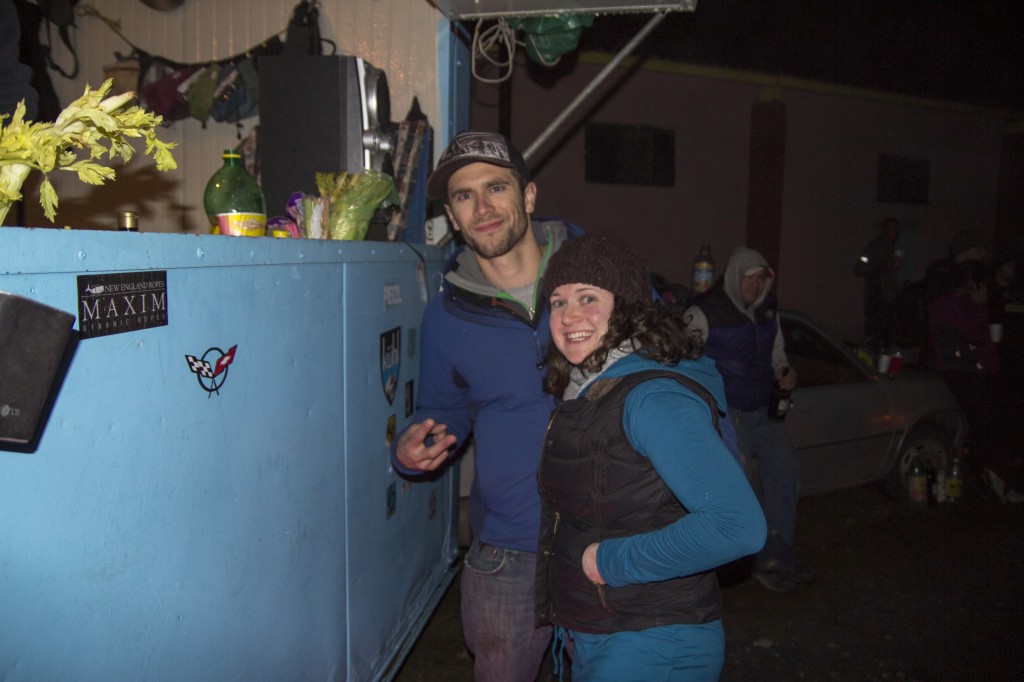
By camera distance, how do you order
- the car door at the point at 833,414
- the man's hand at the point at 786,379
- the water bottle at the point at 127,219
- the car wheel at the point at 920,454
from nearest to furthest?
the water bottle at the point at 127,219, the man's hand at the point at 786,379, the car door at the point at 833,414, the car wheel at the point at 920,454

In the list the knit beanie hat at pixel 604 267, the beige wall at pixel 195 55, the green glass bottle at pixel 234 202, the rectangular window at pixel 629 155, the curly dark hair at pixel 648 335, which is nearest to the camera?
the curly dark hair at pixel 648 335

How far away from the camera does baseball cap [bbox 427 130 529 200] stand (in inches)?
96.0

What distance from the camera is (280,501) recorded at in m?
1.77

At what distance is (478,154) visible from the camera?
2.43 meters

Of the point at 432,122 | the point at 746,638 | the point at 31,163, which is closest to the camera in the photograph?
the point at 31,163

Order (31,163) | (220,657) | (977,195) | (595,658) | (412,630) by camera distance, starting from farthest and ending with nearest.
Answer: (977,195)
(412,630)
(595,658)
(220,657)
(31,163)

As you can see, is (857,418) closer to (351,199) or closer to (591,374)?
(591,374)

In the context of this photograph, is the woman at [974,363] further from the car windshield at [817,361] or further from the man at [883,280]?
the man at [883,280]

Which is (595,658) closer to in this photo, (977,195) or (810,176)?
(810,176)

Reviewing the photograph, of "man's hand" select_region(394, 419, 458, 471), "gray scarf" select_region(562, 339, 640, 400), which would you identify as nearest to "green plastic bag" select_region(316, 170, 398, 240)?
"man's hand" select_region(394, 419, 458, 471)

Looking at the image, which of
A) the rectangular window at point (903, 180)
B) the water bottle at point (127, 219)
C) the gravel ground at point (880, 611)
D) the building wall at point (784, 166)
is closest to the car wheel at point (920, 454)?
the gravel ground at point (880, 611)

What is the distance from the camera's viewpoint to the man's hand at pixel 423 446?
2351 mm

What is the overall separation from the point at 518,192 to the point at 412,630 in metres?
1.95

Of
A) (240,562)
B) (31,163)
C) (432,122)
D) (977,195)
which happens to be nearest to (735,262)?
(432,122)
